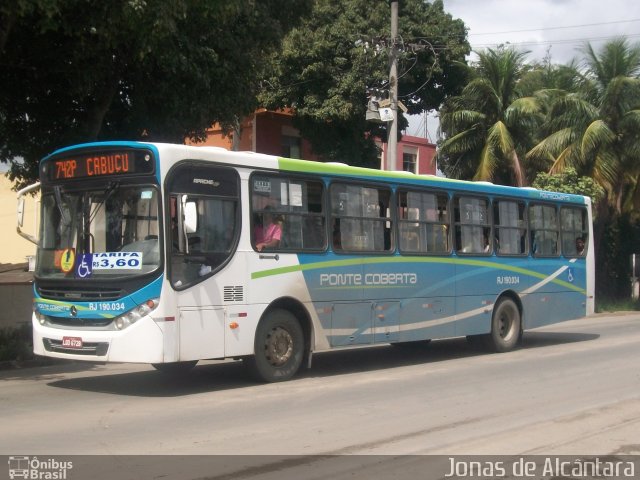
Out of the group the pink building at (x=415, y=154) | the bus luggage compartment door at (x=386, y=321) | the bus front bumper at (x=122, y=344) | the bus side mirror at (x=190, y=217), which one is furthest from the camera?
the pink building at (x=415, y=154)

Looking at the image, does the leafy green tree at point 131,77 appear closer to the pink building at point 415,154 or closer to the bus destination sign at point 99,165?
the bus destination sign at point 99,165

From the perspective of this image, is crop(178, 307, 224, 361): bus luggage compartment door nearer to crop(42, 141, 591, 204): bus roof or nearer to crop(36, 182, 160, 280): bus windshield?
crop(36, 182, 160, 280): bus windshield

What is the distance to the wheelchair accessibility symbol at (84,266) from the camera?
1015 centimetres

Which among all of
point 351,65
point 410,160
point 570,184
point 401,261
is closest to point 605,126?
point 570,184

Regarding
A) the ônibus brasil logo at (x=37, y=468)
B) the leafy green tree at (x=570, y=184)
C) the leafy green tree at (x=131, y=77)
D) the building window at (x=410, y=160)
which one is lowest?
the ônibus brasil logo at (x=37, y=468)

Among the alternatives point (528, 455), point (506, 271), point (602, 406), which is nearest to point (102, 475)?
point (528, 455)

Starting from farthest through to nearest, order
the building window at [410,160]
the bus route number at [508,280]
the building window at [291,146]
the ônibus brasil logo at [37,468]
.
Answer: the building window at [410,160]
the building window at [291,146]
the bus route number at [508,280]
the ônibus brasil logo at [37,468]

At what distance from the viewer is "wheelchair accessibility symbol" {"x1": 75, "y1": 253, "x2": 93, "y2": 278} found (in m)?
10.1

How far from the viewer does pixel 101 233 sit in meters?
10.2

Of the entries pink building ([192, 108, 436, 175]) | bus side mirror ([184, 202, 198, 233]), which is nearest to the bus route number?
bus side mirror ([184, 202, 198, 233])

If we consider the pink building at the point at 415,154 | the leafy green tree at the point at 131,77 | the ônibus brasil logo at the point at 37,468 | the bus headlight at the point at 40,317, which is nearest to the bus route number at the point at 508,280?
the leafy green tree at the point at 131,77

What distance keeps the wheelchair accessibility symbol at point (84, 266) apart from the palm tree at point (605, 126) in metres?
21.7

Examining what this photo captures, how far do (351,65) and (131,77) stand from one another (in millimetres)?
13869

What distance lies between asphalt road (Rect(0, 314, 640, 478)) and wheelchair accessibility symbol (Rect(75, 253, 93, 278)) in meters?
1.56
